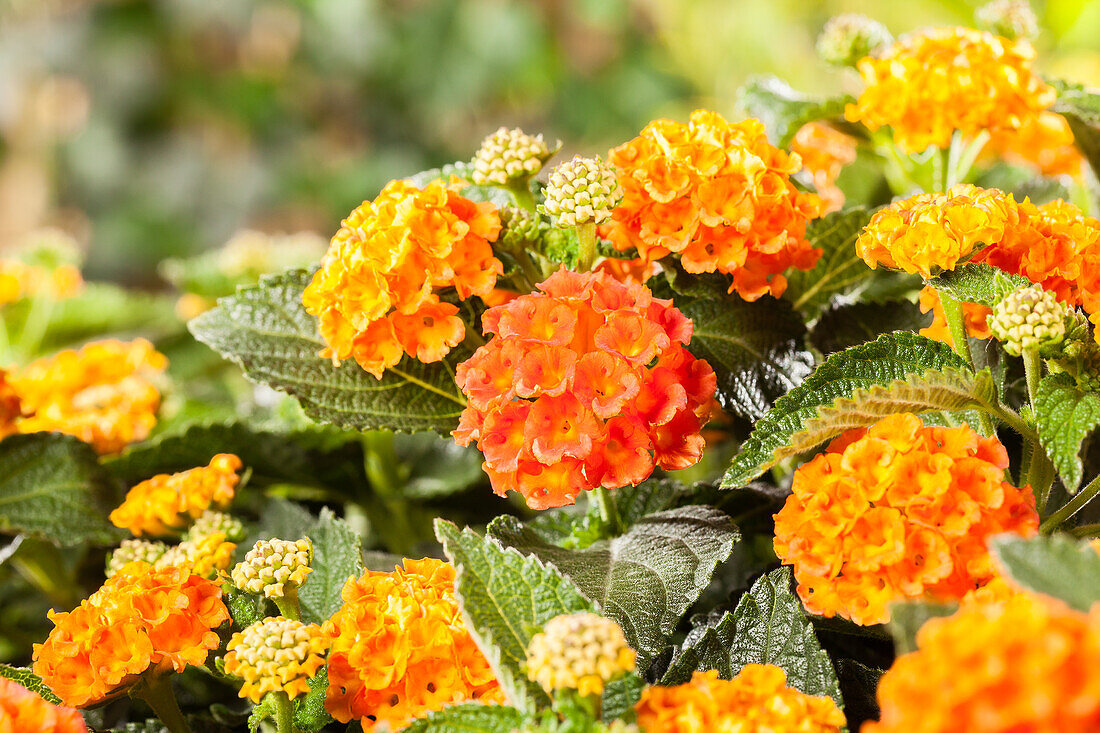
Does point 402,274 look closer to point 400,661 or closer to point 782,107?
point 400,661

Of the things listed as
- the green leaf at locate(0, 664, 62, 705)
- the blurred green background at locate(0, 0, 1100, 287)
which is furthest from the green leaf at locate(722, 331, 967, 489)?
the blurred green background at locate(0, 0, 1100, 287)

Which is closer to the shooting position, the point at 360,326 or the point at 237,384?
the point at 360,326

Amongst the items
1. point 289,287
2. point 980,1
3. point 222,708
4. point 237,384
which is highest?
point 980,1

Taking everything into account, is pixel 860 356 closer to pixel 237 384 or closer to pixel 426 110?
pixel 237 384

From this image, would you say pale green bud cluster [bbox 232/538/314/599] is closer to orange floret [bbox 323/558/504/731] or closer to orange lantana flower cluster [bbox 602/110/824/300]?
orange floret [bbox 323/558/504/731]

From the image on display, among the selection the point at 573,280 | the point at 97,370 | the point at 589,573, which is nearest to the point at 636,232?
the point at 573,280

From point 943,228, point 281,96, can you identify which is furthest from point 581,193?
point 281,96

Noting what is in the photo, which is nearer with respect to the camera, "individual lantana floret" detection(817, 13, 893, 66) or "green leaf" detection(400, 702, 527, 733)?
"green leaf" detection(400, 702, 527, 733)
